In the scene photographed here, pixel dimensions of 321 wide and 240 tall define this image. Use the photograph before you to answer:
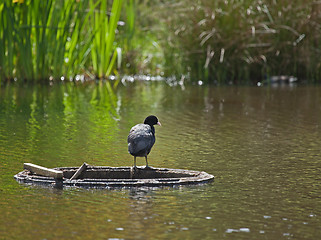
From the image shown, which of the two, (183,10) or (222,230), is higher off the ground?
(183,10)

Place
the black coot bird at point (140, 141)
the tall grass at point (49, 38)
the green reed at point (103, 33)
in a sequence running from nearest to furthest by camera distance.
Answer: the black coot bird at point (140, 141), the tall grass at point (49, 38), the green reed at point (103, 33)

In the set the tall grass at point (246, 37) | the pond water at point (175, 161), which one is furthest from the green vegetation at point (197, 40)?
the pond water at point (175, 161)

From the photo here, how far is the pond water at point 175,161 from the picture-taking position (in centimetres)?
462

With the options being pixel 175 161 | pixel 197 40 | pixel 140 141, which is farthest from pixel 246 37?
pixel 140 141

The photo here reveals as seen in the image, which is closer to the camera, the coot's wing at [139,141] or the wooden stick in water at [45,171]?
the wooden stick in water at [45,171]

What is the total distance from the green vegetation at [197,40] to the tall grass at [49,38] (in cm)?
2

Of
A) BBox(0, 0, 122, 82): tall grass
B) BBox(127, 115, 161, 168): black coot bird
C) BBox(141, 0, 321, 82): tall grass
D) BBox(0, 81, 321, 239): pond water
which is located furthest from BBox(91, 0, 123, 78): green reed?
BBox(127, 115, 161, 168): black coot bird

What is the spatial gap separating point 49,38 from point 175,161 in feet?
30.9

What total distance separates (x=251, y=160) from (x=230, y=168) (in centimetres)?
52

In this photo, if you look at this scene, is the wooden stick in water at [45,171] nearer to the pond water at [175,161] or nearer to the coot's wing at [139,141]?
the pond water at [175,161]

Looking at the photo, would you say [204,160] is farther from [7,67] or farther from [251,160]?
[7,67]

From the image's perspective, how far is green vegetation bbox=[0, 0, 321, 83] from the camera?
15.6m

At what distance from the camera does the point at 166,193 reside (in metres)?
5.53

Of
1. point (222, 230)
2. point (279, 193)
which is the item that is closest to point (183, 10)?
point (279, 193)
